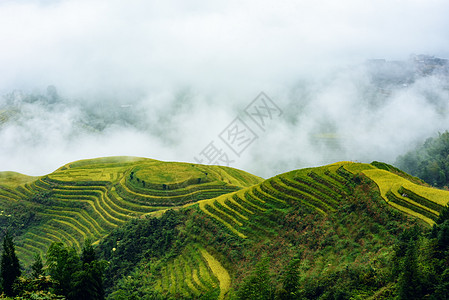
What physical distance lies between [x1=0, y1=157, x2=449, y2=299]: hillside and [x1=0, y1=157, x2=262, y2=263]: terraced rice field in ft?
1.17

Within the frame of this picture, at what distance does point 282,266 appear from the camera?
29.1 meters

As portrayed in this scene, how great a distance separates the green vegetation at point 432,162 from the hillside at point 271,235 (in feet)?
148

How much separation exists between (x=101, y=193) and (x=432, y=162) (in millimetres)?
70212

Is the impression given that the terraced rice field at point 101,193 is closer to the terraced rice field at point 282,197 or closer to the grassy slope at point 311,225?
the grassy slope at point 311,225

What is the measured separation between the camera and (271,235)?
1318 inches

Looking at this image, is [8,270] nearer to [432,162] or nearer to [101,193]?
[101,193]

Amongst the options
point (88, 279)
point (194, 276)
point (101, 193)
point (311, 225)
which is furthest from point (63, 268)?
point (101, 193)

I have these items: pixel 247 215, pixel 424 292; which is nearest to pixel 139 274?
pixel 247 215

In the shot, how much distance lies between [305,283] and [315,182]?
1273cm

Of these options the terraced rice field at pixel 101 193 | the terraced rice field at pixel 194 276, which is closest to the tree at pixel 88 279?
the terraced rice field at pixel 194 276

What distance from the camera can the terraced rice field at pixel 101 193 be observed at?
57375 millimetres

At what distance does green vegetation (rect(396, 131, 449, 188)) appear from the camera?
242ft

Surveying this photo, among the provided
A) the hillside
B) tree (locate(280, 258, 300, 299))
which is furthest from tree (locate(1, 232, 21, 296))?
tree (locate(280, 258, 300, 299))

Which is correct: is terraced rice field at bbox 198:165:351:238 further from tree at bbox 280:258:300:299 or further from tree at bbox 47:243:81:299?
tree at bbox 47:243:81:299
